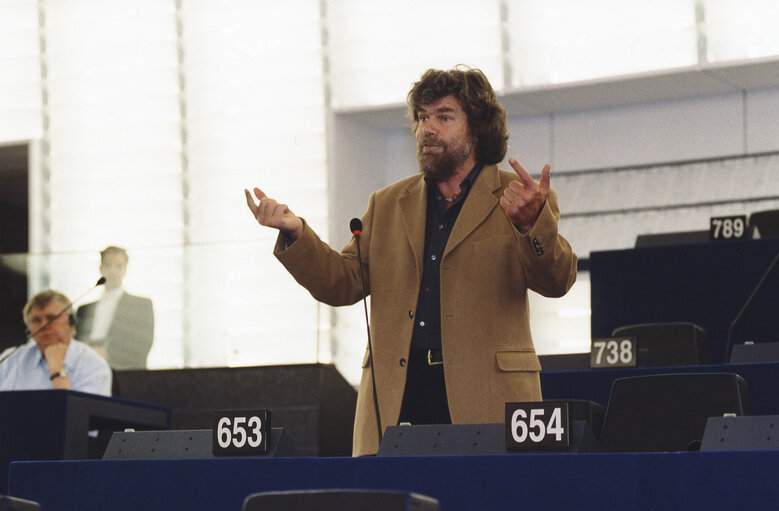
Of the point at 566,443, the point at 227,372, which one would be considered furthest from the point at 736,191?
the point at 566,443

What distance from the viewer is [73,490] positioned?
8.00 feet

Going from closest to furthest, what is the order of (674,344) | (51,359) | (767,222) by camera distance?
(674,344) → (51,359) → (767,222)

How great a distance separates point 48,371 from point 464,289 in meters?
3.23

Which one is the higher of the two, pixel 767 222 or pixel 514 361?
pixel 767 222

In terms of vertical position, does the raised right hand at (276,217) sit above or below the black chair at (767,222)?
below

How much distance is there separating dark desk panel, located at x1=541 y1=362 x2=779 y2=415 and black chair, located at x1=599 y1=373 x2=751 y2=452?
2.11ft

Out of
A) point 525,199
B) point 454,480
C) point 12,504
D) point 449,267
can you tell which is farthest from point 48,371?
point 12,504

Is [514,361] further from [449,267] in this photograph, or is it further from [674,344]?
[674,344]

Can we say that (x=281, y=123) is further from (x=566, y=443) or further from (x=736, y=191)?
(x=566, y=443)

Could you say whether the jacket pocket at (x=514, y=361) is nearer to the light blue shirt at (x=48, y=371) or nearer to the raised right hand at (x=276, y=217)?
the raised right hand at (x=276, y=217)

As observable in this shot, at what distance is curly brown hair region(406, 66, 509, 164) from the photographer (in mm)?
2799

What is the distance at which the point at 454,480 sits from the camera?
84.5 inches

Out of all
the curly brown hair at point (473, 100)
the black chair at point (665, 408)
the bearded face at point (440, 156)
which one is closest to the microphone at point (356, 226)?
the bearded face at point (440, 156)

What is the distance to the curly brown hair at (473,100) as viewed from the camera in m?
2.80
